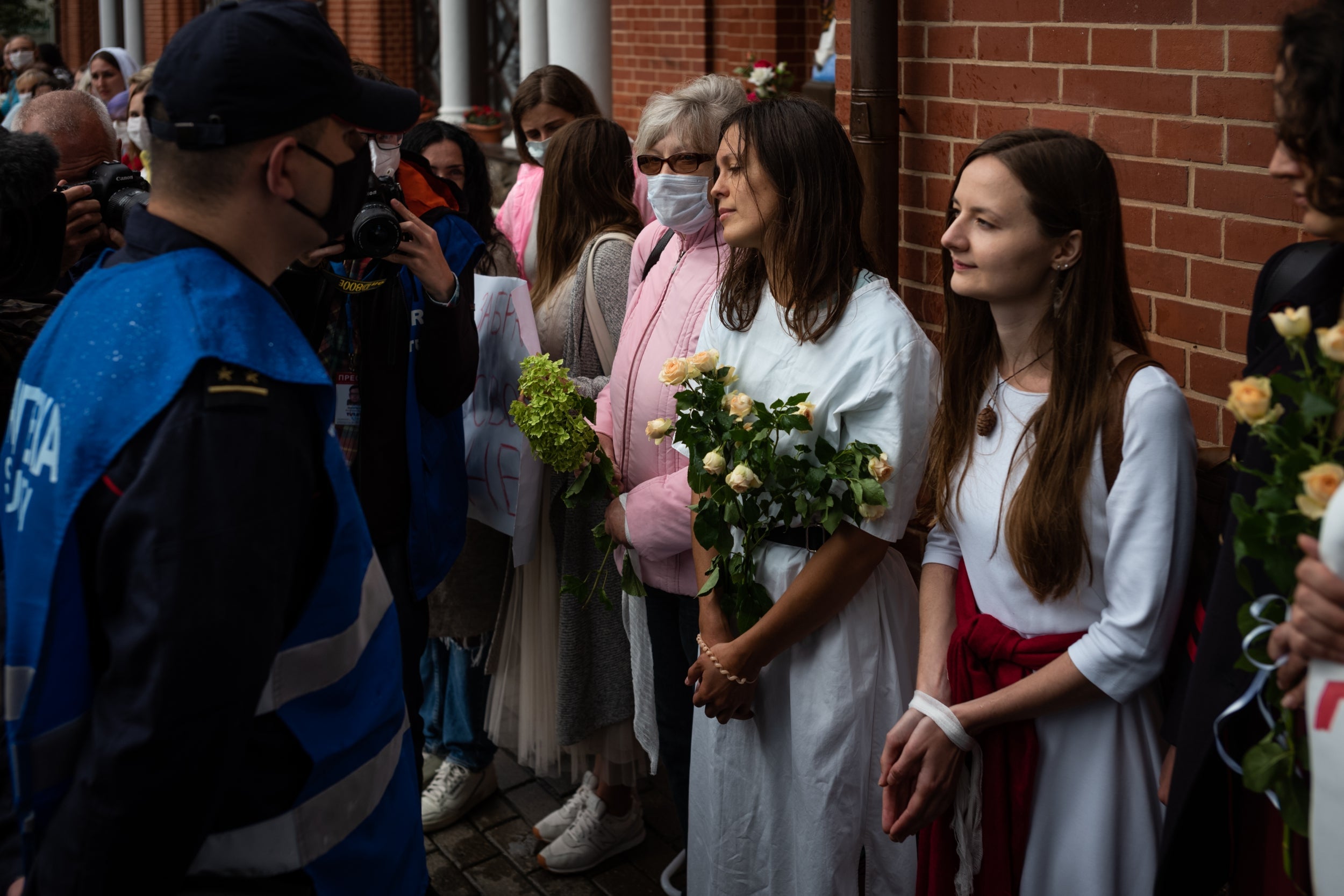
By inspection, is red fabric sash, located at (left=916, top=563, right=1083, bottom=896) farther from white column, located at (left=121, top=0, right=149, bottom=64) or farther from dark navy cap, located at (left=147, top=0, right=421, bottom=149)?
white column, located at (left=121, top=0, right=149, bottom=64)

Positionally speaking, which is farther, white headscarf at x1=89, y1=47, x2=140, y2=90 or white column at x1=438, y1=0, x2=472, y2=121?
white column at x1=438, y1=0, x2=472, y2=121

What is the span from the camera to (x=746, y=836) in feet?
8.77

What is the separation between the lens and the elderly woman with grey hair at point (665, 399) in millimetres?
2967

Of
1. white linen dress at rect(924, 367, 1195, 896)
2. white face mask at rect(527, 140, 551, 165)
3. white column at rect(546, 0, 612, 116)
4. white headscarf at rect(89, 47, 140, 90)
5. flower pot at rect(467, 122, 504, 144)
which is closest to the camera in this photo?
white linen dress at rect(924, 367, 1195, 896)

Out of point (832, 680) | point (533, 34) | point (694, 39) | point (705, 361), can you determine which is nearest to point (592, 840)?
point (832, 680)

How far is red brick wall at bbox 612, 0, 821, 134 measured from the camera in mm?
8078

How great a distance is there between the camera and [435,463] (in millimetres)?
3209

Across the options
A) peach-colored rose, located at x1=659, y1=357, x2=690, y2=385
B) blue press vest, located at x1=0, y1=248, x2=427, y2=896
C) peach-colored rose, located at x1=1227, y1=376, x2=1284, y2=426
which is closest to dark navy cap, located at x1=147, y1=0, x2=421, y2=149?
blue press vest, located at x1=0, y1=248, x2=427, y2=896

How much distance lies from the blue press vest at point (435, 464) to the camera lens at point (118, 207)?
0.64 m

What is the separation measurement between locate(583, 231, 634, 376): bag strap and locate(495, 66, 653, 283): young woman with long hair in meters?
1.04

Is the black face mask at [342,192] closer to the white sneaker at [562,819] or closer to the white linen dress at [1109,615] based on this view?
the white linen dress at [1109,615]

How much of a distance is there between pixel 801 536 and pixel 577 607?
1.14 meters

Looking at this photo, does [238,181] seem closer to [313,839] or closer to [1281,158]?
[313,839]

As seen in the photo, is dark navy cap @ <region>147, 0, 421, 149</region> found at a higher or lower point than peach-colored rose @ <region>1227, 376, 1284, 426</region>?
higher
